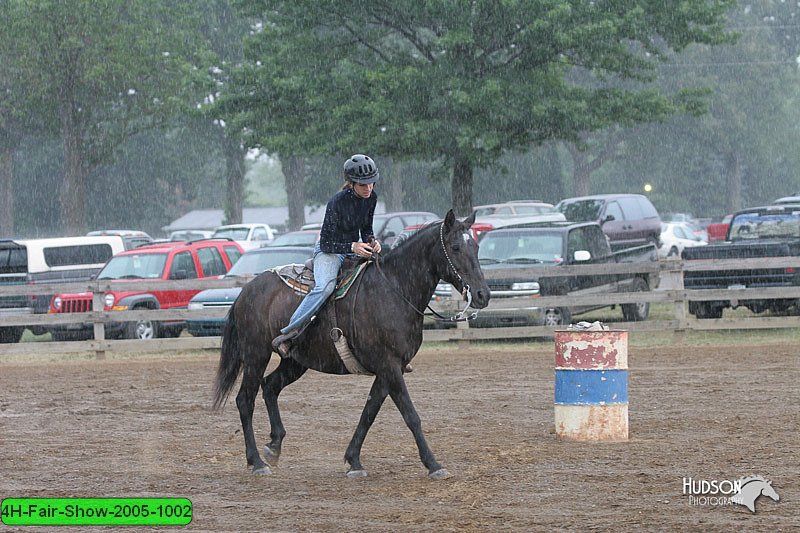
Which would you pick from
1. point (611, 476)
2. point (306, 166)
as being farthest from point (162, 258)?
point (306, 166)

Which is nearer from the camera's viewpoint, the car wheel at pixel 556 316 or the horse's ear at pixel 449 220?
the horse's ear at pixel 449 220

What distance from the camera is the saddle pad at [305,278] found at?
364 inches

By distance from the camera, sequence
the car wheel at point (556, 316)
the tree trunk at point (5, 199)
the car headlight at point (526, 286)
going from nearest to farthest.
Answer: the car wheel at point (556, 316), the car headlight at point (526, 286), the tree trunk at point (5, 199)

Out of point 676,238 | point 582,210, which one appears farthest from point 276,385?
point 676,238

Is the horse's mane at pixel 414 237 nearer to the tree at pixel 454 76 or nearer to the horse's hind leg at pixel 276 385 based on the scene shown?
the horse's hind leg at pixel 276 385

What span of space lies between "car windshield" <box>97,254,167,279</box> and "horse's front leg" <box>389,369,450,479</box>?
14443mm

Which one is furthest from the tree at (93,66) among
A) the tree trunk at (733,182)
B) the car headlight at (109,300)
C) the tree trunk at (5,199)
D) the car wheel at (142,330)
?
the tree trunk at (733,182)

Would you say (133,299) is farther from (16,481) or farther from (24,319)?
(16,481)

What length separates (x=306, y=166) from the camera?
224 ft

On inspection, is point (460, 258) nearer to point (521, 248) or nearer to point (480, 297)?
point (480, 297)

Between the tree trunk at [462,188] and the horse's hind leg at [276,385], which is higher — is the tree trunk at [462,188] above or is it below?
above

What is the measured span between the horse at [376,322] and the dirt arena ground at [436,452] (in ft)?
1.31

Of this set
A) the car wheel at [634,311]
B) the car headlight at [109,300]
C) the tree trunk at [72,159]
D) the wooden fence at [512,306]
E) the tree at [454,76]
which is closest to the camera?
the wooden fence at [512,306]

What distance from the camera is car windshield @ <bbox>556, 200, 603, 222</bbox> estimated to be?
32.5 metres
